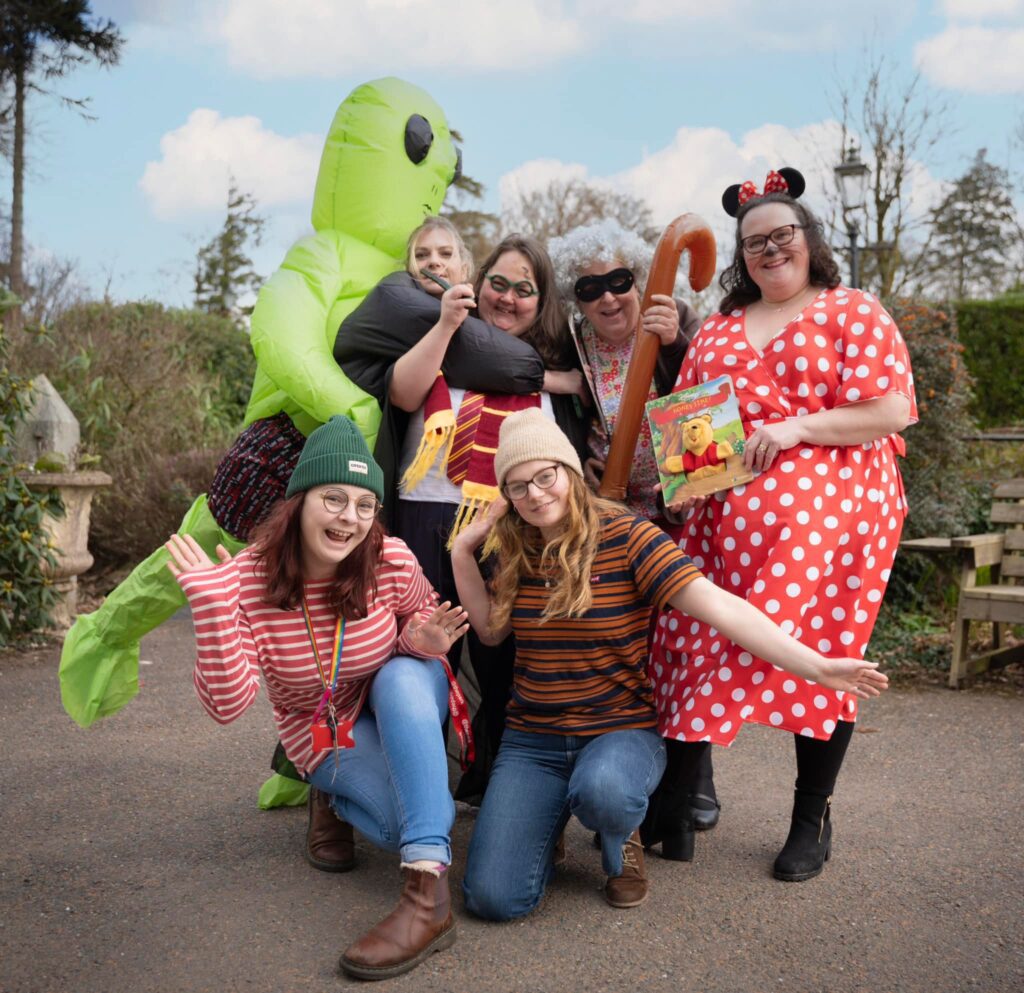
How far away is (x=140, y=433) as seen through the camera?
8945 millimetres

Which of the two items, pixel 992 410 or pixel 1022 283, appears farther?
pixel 1022 283

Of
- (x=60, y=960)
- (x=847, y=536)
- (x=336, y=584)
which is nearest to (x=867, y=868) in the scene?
(x=847, y=536)

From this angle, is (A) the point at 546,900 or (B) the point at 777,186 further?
(B) the point at 777,186

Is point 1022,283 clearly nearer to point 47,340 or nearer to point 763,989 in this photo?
point 47,340

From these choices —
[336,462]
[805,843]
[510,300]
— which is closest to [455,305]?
[510,300]

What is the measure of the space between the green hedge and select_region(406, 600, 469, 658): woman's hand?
10.9 metres

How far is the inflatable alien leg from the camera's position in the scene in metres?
3.33

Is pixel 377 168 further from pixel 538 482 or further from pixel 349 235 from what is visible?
pixel 538 482

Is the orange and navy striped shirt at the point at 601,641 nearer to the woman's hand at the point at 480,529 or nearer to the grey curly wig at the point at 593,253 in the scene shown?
the woman's hand at the point at 480,529

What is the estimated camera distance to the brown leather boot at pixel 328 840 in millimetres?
3078

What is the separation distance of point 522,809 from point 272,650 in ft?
2.57

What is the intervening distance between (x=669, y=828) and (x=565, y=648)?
27.7 inches

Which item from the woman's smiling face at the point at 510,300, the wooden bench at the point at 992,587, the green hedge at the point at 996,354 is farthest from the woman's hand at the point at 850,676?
the green hedge at the point at 996,354

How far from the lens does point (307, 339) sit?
3.13 metres
